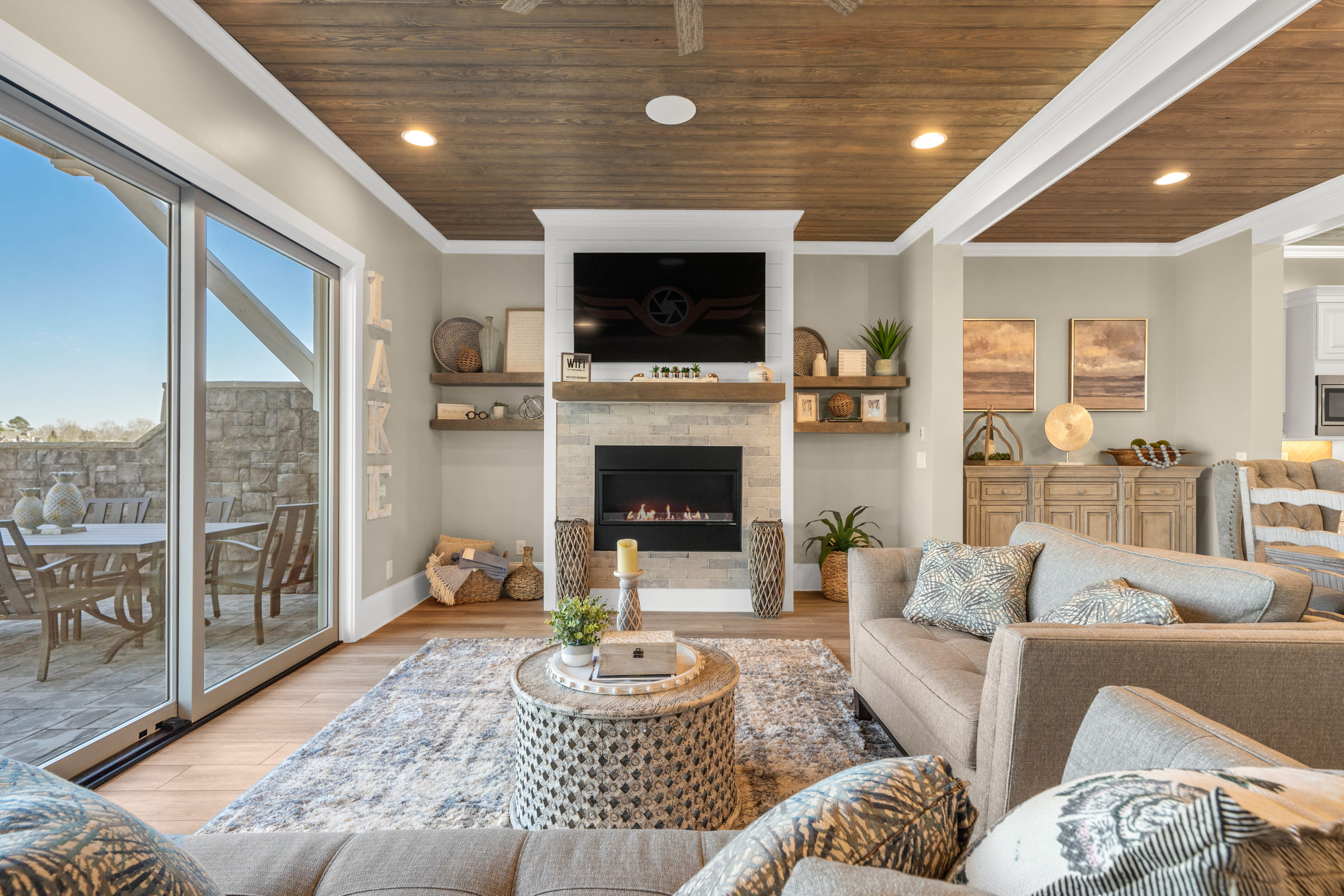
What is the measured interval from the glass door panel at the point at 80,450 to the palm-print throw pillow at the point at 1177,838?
2553 millimetres

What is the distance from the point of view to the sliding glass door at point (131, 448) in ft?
6.09

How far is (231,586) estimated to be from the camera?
2.68m

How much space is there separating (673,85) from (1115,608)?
2.54 metres

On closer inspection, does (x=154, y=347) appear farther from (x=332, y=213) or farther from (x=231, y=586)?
(x=332, y=213)

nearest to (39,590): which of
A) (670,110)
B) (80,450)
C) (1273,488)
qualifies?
(80,450)

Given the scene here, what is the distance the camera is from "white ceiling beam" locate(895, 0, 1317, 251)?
2021 millimetres

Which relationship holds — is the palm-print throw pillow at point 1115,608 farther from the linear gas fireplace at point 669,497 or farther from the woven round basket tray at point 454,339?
the woven round basket tray at point 454,339

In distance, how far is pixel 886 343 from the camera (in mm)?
4734

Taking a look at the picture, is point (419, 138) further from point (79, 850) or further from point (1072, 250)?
point (1072, 250)

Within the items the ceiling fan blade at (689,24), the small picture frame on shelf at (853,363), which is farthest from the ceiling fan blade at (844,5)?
the small picture frame on shelf at (853,363)

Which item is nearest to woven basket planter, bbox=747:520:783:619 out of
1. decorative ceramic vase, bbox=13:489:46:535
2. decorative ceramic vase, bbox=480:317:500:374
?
decorative ceramic vase, bbox=480:317:500:374

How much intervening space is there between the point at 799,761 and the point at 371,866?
1585 millimetres

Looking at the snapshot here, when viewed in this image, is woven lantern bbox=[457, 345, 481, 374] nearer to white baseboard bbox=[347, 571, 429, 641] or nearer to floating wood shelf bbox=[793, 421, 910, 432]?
white baseboard bbox=[347, 571, 429, 641]

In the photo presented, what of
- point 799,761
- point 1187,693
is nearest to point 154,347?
point 799,761
